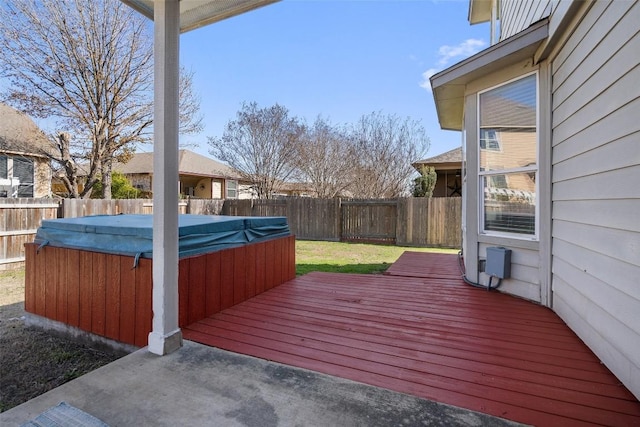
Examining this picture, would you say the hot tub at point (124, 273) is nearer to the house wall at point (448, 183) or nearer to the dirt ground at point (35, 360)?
the dirt ground at point (35, 360)

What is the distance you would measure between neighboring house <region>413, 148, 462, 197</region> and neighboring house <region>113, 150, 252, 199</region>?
9.16 meters

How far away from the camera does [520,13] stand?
15.3 feet

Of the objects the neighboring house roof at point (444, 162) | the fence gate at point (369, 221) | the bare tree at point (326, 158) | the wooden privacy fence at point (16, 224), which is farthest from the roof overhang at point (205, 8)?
the neighboring house roof at point (444, 162)

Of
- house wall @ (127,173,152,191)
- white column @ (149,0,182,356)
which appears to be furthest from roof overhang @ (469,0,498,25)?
house wall @ (127,173,152,191)

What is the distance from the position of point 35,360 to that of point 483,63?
5.30 meters

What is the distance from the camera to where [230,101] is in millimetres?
13766

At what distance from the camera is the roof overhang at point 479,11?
741 centimetres

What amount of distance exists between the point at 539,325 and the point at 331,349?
191 cm

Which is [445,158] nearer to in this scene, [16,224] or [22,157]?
[16,224]

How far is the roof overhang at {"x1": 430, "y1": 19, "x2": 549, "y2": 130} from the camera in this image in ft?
10.4

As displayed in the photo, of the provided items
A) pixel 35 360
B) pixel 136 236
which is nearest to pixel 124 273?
pixel 136 236

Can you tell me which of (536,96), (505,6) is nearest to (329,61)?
(505,6)

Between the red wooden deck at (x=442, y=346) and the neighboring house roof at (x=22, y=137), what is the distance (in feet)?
32.8

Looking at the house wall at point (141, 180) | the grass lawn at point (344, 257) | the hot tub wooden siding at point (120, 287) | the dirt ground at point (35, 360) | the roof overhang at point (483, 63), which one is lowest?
the dirt ground at point (35, 360)
